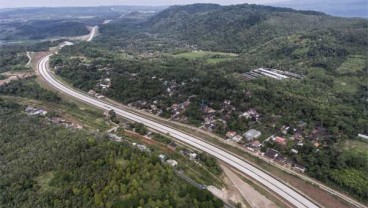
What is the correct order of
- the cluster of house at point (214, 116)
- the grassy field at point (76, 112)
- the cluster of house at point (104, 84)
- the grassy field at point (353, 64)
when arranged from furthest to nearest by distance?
1. the grassy field at point (353, 64)
2. the cluster of house at point (104, 84)
3. the grassy field at point (76, 112)
4. the cluster of house at point (214, 116)

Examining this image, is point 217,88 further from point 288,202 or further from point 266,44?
point 266,44

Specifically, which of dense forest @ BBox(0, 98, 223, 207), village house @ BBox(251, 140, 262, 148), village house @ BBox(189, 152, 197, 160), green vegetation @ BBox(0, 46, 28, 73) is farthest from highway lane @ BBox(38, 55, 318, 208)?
green vegetation @ BBox(0, 46, 28, 73)

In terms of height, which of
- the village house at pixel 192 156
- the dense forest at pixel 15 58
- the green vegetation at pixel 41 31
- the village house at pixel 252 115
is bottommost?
the green vegetation at pixel 41 31

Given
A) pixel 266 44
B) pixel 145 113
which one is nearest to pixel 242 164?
pixel 145 113

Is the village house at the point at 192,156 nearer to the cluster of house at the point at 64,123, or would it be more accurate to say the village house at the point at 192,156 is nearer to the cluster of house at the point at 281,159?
the cluster of house at the point at 281,159

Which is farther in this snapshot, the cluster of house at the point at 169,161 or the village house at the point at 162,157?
the village house at the point at 162,157

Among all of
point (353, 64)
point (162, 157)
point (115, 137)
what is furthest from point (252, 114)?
point (353, 64)

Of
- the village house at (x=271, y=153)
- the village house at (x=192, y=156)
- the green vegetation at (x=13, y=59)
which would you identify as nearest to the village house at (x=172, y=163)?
the village house at (x=192, y=156)
